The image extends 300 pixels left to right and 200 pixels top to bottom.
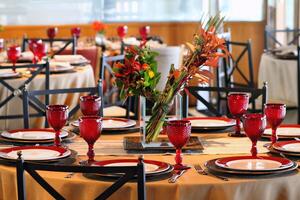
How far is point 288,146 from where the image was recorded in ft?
10.5

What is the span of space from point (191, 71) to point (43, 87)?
8.08ft

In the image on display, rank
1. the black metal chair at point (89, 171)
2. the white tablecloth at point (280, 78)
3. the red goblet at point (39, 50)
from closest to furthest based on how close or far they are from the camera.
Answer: the black metal chair at point (89, 171) < the red goblet at point (39, 50) < the white tablecloth at point (280, 78)

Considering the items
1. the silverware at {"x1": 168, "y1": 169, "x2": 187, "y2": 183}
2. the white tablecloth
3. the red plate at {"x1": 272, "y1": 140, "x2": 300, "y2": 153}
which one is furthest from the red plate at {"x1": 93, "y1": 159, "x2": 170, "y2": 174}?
the white tablecloth

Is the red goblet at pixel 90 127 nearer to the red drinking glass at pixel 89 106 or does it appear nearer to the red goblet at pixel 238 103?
the red drinking glass at pixel 89 106

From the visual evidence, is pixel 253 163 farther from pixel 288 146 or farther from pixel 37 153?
pixel 37 153

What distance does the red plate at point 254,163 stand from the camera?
281 cm

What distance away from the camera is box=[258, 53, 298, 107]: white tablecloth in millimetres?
6695

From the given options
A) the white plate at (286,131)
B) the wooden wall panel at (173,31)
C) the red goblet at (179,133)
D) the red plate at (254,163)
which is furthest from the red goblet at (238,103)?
the wooden wall panel at (173,31)

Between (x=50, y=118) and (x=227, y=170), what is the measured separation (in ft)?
2.78

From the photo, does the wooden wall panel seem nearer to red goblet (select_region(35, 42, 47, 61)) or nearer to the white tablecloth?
the white tablecloth

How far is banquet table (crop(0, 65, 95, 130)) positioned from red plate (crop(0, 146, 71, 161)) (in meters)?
2.23

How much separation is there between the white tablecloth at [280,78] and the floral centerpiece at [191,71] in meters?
3.51

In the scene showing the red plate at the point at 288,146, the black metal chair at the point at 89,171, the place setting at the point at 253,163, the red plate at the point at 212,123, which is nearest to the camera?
the black metal chair at the point at 89,171

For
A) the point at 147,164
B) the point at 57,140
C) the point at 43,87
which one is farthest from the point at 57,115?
the point at 43,87
